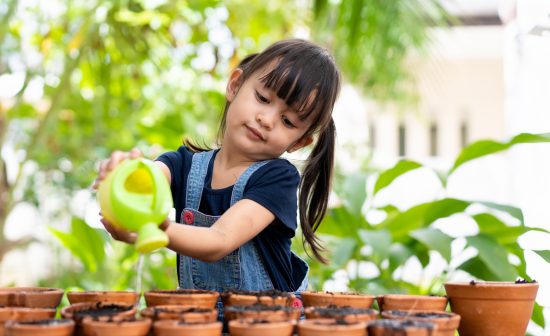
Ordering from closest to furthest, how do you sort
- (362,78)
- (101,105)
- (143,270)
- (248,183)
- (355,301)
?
1. (355,301)
2. (248,183)
3. (143,270)
4. (101,105)
5. (362,78)

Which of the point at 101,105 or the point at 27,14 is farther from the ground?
A: the point at 27,14

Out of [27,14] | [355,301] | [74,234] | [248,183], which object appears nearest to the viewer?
[355,301]

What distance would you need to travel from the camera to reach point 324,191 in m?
1.82

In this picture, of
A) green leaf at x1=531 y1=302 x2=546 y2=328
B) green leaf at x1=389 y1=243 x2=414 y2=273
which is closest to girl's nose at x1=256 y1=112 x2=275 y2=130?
green leaf at x1=531 y1=302 x2=546 y2=328

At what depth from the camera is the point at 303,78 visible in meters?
1.54

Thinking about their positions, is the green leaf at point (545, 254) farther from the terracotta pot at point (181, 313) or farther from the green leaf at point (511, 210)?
the terracotta pot at point (181, 313)

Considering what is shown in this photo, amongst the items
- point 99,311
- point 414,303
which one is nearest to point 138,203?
point 99,311

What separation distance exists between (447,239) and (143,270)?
1.75 metres

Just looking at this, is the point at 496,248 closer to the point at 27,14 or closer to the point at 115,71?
the point at 115,71

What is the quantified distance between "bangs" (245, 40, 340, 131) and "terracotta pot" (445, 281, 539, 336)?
49 cm

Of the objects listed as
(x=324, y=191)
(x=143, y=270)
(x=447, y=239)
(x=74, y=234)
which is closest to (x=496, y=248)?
(x=447, y=239)

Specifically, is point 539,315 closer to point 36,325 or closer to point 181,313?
point 181,313

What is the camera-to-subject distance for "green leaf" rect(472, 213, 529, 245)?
106 inches

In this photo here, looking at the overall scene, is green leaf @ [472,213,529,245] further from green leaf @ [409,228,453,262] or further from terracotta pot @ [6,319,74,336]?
terracotta pot @ [6,319,74,336]
